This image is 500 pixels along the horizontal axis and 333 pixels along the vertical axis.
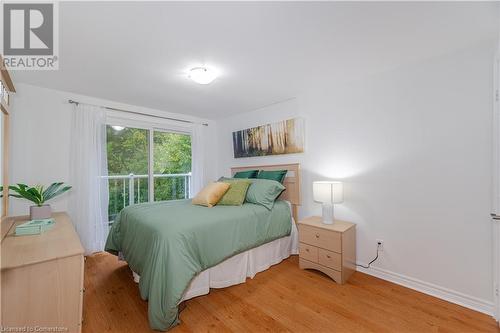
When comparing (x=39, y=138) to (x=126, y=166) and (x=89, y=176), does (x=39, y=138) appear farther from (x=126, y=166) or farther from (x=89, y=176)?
(x=126, y=166)

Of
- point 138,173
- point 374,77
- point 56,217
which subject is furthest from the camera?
point 138,173

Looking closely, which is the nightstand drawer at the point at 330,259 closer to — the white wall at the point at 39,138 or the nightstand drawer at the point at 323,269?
the nightstand drawer at the point at 323,269

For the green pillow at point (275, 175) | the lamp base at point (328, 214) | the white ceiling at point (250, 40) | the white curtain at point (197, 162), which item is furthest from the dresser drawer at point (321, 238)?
the white curtain at point (197, 162)

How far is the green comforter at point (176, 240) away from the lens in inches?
61.6

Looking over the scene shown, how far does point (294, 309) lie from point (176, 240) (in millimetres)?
1163

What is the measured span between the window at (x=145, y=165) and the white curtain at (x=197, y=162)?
11cm

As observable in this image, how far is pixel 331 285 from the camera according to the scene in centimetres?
219

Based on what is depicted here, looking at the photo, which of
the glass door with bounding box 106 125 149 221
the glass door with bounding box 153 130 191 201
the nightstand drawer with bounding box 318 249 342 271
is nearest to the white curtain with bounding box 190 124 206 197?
the glass door with bounding box 153 130 191 201

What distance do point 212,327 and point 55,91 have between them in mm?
3414

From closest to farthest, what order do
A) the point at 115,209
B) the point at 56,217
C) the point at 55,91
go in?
the point at 56,217 → the point at 55,91 → the point at 115,209

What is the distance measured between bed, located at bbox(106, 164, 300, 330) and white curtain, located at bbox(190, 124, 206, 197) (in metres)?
1.64

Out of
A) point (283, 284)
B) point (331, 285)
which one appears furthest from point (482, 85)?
point (283, 284)

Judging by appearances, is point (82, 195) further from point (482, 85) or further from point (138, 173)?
point (482, 85)

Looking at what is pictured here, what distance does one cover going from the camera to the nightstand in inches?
87.2
